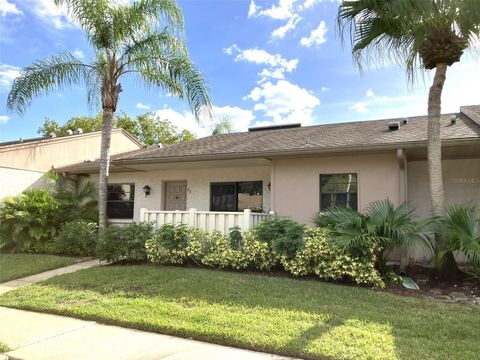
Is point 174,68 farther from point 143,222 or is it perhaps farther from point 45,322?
point 45,322

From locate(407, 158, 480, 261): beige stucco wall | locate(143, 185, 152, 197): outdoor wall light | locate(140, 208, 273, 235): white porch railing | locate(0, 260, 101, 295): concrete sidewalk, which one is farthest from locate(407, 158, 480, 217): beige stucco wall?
locate(143, 185, 152, 197): outdoor wall light

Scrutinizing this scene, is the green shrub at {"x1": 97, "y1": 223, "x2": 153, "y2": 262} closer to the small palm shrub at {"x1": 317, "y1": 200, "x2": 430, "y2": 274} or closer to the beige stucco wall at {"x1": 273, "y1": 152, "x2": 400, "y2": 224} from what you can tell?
the beige stucco wall at {"x1": 273, "y1": 152, "x2": 400, "y2": 224}

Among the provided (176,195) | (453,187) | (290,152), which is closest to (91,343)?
(290,152)

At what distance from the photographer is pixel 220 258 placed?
838 centimetres

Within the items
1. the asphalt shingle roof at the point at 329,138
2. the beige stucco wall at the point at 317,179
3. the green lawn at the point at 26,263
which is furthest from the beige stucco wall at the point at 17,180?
the beige stucco wall at the point at 317,179

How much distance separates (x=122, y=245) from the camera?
30.4ft

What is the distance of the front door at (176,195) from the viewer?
13.9 meters

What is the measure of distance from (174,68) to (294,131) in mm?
4998

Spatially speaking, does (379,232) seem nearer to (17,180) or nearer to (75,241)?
(75,241)

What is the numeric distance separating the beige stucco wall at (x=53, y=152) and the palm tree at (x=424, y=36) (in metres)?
12.4

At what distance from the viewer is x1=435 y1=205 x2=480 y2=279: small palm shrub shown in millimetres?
6449

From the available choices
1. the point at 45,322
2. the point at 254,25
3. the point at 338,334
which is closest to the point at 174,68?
the point at 254,25

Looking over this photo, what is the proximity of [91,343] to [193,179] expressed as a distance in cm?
925

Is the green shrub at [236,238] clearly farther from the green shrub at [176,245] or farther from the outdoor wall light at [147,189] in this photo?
the outdoor wall light at [147,189]
